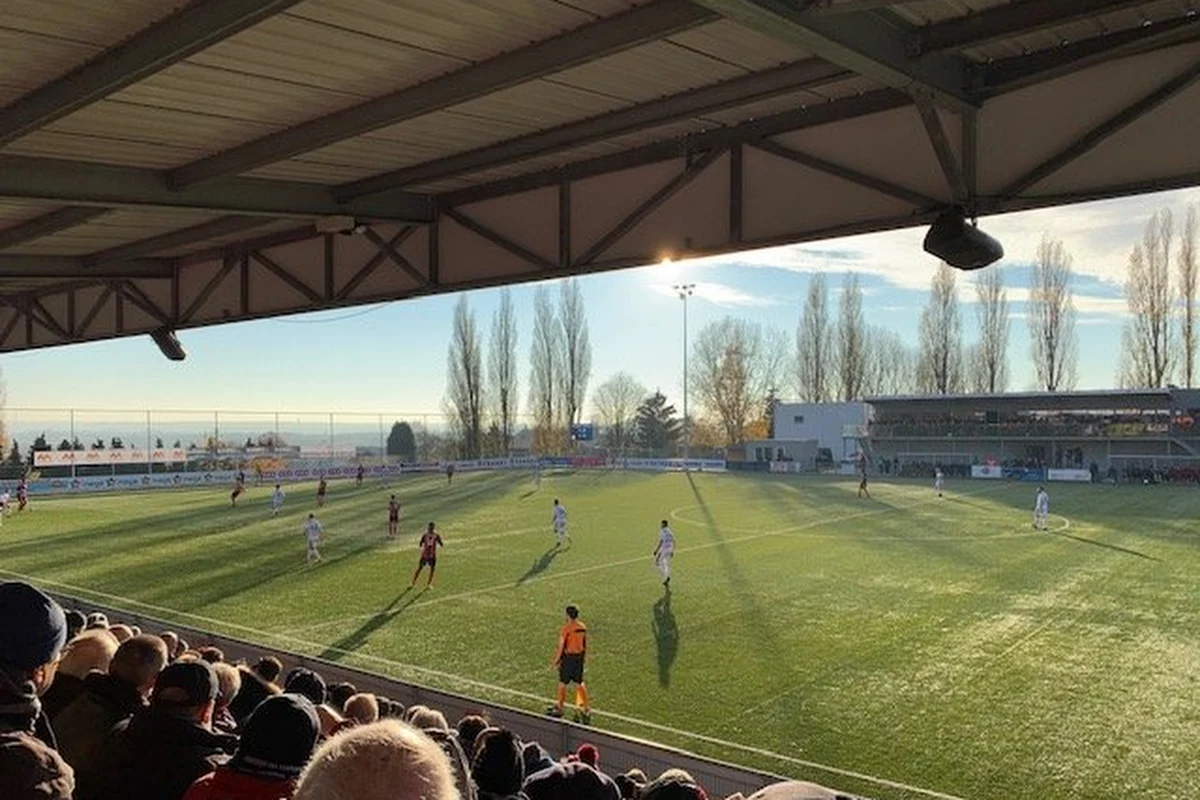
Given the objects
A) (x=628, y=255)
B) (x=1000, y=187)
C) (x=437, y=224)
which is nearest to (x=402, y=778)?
(x=1000, y=187)

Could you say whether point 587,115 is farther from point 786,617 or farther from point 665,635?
point 786,617

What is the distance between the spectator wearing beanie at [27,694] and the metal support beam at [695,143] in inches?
194

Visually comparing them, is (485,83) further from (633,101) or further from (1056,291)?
(1056,291)

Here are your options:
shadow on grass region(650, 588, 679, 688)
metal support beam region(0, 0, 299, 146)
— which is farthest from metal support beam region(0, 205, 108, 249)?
shadow on grass region(650, 588, 679, 688)

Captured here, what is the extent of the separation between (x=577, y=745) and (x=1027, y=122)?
6.74m

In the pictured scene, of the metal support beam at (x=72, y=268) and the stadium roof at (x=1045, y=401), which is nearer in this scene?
the metal support beam at (x=72, y=268)

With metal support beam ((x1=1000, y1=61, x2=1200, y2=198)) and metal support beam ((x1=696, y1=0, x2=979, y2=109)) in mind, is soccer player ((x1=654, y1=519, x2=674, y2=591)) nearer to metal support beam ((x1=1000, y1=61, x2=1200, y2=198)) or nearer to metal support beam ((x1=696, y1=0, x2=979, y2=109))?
metal support beam ((x1=1000, y1=61, x2=1200, y2=198))

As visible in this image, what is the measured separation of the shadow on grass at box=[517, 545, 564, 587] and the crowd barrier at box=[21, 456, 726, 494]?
1091 inches

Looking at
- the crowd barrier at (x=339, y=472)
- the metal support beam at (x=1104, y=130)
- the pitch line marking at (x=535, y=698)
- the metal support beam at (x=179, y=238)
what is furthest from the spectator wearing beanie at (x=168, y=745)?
the crowd barrier at (x=339, y=472)

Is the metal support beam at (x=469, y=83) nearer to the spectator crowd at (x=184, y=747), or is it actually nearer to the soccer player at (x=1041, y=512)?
the spectator crowd at (x=184, y=747)

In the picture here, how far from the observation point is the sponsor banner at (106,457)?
56.4 metres

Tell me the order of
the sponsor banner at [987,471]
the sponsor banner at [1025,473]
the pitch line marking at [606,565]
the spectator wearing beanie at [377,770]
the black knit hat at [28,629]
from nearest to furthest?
the spectator wearing beanie at [377,770] → the black knit hat at [28,629] → the pitch line marking at [606,565] → the sponsor banner at [1025,473] → the sponsor banner at [987,471]

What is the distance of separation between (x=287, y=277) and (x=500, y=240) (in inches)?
124

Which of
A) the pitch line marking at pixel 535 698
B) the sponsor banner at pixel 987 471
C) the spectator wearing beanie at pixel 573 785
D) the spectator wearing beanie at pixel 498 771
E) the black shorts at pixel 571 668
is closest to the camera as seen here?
the spectator wearing beanie at pixel 573 785
